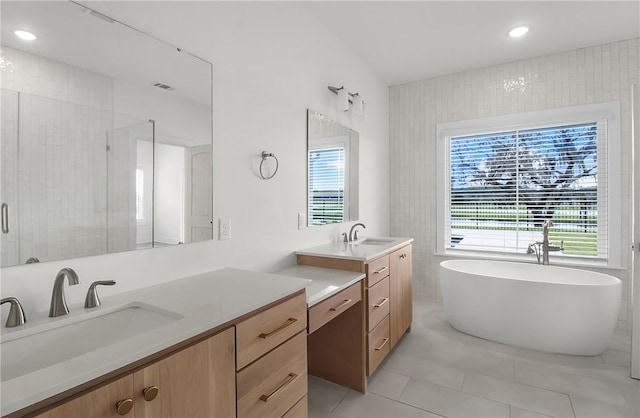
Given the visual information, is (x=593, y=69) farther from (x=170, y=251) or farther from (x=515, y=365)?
(x=170, y=251)

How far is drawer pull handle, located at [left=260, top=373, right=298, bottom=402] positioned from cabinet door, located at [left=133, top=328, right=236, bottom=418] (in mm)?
163

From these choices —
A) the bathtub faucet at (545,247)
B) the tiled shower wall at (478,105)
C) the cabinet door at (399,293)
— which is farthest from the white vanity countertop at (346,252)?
the bathtub faucet at (545,247)

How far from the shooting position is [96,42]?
1.25m

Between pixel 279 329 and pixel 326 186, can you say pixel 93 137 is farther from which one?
pixel 326 186

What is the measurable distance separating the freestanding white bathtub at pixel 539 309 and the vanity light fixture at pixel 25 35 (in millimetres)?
3267

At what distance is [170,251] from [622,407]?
2798mm

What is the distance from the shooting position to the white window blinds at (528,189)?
3.29m

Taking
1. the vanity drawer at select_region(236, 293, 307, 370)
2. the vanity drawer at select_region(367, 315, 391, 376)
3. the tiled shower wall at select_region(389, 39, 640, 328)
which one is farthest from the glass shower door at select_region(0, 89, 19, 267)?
the tiled shower wall at select_region(389, 39, 640, 328)

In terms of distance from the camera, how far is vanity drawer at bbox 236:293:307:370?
3.72 ft

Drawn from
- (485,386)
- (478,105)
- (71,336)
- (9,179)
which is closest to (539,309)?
(485,386)

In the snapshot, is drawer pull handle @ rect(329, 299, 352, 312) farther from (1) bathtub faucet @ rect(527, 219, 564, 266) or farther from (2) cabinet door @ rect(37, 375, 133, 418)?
(1) bathtub faucet @ rect(527, 219, 564, 266)

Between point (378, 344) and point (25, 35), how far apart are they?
2.45 m

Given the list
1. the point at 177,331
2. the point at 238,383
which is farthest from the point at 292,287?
the point at 177,331

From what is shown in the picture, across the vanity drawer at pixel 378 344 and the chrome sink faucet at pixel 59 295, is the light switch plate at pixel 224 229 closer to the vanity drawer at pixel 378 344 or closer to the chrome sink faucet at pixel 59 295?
the chrome sink faucet at pixel 59 295
